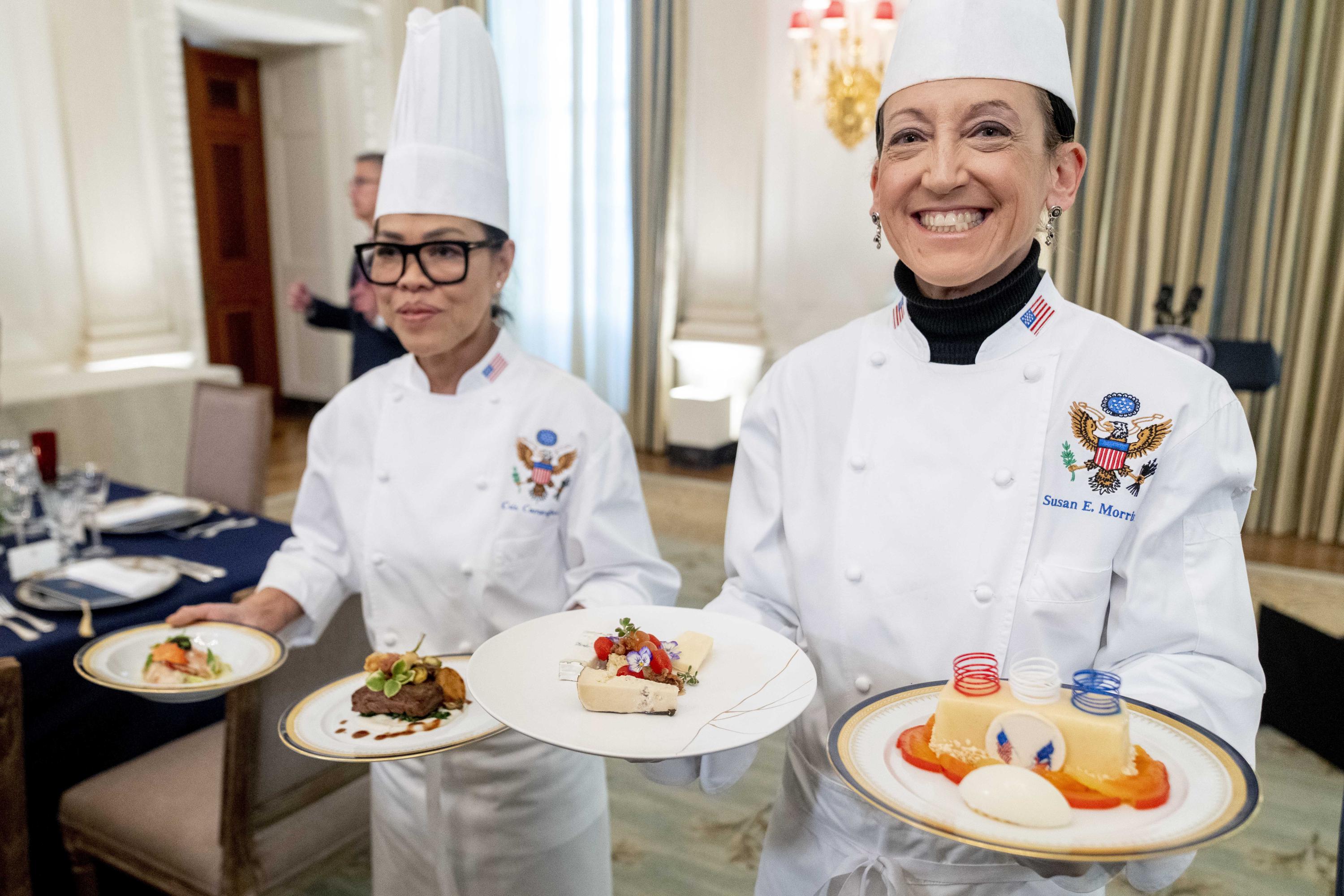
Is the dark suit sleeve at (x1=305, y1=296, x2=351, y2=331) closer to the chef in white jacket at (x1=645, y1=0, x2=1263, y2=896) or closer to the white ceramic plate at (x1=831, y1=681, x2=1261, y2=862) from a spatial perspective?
the chef in white jacket at (x1=645, y1=0, x2=1263, y2=896)

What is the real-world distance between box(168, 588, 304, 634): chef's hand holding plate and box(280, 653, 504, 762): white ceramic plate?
288 mm

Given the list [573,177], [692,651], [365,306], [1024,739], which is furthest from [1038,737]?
[573,177]

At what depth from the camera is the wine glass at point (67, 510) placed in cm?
203

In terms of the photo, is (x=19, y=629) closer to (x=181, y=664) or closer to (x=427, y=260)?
(x=181, y=664)

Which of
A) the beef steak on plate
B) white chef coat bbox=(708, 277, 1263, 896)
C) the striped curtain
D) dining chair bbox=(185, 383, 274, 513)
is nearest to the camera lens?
white chef coat bbox=(708, 277, 1263, 896)

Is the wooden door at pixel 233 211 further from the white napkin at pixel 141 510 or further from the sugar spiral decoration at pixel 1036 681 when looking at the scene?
the sugar spiral decoration at pixel 1036 681

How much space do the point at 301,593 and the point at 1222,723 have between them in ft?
3.66

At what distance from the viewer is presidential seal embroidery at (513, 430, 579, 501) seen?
1.29 metres

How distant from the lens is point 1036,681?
2.45 feet

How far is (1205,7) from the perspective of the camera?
3980mm

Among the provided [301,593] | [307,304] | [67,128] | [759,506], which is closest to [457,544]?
[301,593]

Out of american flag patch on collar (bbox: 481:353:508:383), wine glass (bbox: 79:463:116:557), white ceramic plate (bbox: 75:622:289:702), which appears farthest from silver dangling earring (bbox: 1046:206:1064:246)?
wine glass (bbox: 79:463:116:557)

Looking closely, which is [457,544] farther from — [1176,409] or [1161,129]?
[1161,129]

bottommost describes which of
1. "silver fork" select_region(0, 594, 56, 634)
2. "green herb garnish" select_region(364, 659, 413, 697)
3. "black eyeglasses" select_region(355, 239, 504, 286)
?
"silver fork" select_region(0, 594, 56, 634)
